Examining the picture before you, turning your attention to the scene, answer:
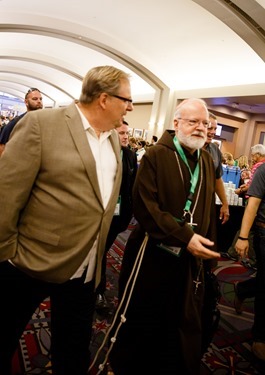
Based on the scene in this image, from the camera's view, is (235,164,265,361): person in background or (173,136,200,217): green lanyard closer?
(173,136,200,217): green lanyard

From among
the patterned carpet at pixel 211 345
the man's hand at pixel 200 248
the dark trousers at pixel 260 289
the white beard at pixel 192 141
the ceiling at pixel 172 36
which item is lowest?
the patterned carpet at pixel 211 345

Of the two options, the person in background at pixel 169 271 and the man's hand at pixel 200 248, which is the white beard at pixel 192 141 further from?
the man's hand at pixel 200 248

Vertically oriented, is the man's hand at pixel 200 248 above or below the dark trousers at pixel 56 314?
above

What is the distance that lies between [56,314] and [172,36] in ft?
32.6

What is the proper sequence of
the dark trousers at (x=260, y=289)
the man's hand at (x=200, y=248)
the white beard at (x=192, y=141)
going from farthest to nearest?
the dark trousers at (x=260, y=289) → the white beard at (x=192, y=141) → the man's hand at (x=200, y=248)

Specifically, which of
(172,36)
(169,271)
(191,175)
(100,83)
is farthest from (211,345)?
(172,36)

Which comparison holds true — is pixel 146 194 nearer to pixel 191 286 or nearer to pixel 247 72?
pixel 191 286

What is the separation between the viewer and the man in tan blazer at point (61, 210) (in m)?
1.32

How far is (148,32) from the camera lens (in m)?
10.3

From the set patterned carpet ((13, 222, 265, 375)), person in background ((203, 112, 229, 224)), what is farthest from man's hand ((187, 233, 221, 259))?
person in background ((203, 112, 229, 224))

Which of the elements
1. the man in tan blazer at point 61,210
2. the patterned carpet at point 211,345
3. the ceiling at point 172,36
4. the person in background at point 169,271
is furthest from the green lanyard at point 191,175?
the ceiling at point 172,36

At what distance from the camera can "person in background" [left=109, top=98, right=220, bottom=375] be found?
6.15 ft

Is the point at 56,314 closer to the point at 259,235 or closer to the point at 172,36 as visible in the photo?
the point at 259,235

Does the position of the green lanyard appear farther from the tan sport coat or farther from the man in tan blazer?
the tan sport coat
